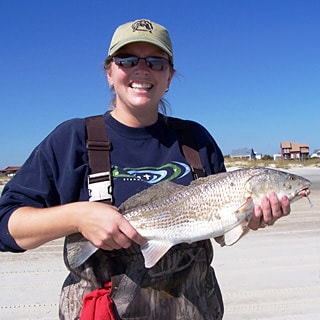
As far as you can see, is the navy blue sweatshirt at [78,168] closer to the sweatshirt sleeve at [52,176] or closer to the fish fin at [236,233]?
the sweatshirt sleeve at [52,176]

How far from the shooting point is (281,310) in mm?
5066

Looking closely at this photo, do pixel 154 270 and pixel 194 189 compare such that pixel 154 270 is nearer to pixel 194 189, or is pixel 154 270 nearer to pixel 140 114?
pixel 194 189

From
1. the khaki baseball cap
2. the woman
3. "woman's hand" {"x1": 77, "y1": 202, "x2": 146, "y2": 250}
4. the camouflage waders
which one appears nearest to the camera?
"woman's hand" {"x1": 77, "y1": 202, "x2": 146, "y2": 250}

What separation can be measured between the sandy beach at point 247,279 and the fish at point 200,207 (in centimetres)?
249

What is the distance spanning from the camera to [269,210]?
2.78 m

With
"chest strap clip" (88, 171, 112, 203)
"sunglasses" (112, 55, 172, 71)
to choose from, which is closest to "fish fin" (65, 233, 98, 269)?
"chest strap clip" (88, 171, 112, 203)

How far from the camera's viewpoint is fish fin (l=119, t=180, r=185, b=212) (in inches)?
102

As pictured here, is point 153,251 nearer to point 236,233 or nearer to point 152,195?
point 152,195

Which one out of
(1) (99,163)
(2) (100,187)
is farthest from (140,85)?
(2) (100,187)

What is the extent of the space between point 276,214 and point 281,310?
Answer: 2682 millimetres

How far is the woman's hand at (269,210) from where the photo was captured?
2.76 meters

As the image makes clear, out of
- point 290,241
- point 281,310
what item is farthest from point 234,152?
point 281,310

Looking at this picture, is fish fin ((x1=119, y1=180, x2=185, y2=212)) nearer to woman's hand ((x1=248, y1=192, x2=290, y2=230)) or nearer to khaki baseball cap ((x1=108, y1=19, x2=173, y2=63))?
woman's hand ((x1=248, y1=192, x2=290, y2=230))

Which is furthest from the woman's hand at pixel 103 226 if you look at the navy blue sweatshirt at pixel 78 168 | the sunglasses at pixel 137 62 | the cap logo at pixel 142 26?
the cap logo at pixel 142 26
